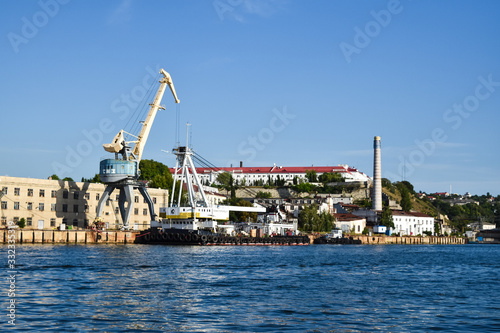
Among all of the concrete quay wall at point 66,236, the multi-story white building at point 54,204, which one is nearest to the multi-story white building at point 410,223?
the multi-story white building at point 54,204

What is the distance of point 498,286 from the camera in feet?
115

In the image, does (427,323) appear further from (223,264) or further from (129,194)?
(129,194)

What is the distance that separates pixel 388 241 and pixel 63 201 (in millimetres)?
75485

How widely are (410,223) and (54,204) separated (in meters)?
102

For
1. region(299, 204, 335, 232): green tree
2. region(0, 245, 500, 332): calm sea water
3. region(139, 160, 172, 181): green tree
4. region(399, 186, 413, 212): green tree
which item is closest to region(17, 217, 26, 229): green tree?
region(0, 245, 500, 332): calm sea water

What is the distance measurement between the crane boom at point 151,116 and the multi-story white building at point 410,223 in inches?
3088

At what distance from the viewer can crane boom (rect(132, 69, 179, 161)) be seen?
3494 inches

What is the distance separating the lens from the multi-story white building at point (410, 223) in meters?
152

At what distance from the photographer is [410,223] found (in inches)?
6275

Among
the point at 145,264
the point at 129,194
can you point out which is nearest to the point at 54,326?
the point at 145,264

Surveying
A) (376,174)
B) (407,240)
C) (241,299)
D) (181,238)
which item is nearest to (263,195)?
(376,174)

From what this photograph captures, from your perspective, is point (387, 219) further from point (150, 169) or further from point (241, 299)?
point (241, 299)

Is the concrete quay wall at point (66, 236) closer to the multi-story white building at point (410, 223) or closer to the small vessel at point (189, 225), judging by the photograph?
the small vessel at point (189, 225)

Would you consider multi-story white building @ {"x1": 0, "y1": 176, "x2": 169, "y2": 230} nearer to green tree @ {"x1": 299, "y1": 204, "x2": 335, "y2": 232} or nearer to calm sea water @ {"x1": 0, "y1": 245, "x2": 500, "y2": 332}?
green tree @ {"x1": 299, "y1": 204, "x2": 335, "y2": 232}
